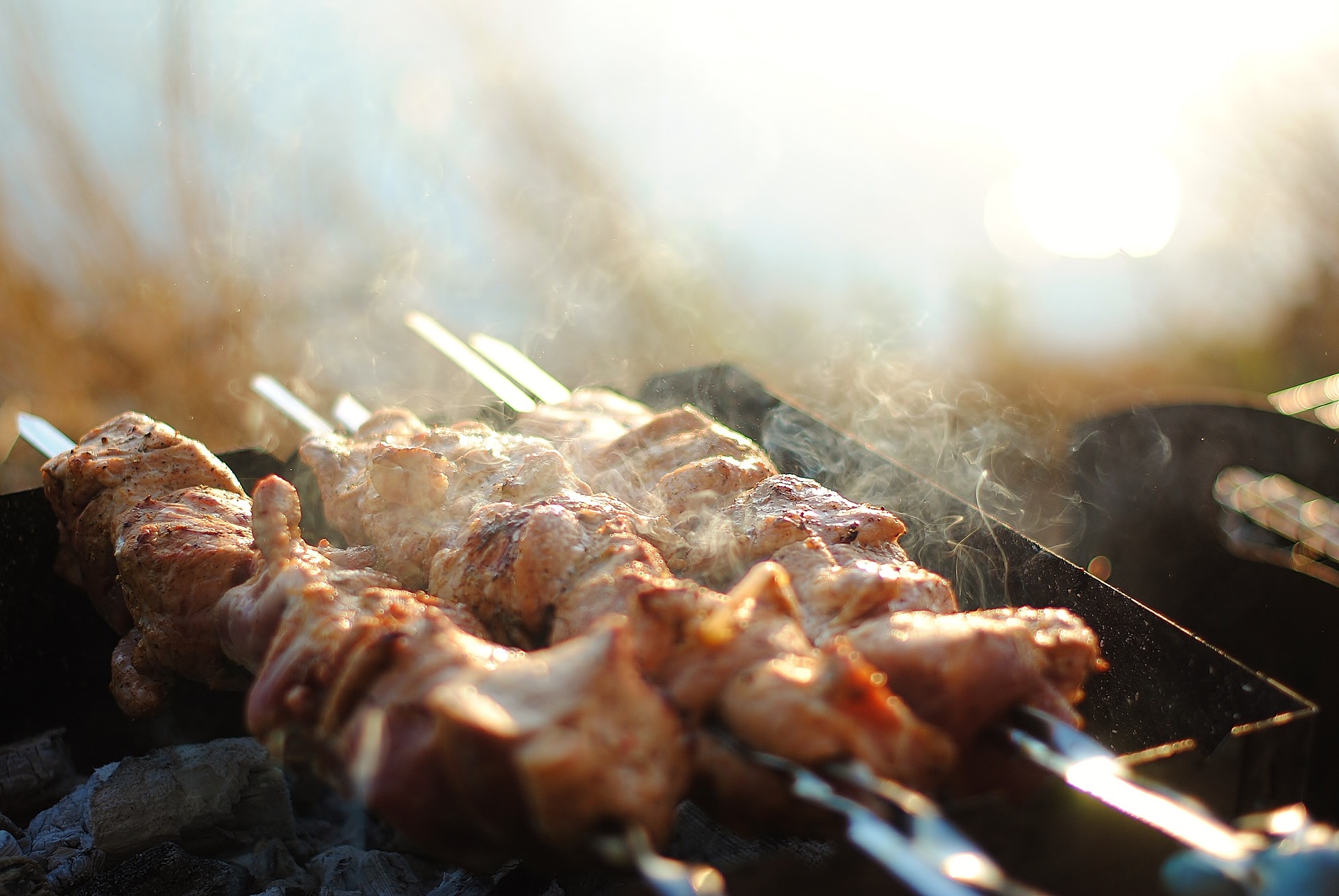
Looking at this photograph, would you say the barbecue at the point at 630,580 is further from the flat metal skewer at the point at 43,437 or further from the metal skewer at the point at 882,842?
the flat metal skewer at the point at 43,437

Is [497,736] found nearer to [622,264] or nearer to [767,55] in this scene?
[622,264]

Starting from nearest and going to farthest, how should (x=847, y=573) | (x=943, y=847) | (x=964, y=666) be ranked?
1. (x=943, y=847)
2. (x=964, y=666)
3. (x=847, y=573)

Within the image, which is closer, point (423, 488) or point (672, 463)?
point (423, 488)

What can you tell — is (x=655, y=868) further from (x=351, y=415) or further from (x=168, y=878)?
(x=351, y=415)

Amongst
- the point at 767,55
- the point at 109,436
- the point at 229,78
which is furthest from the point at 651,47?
the point at 109,436

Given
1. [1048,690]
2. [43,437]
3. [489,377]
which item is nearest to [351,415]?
[489,377]

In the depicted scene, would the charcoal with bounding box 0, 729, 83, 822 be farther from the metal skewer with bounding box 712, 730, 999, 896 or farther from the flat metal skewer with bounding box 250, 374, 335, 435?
the metal skewer with bounding box 712, 730, 999, 896

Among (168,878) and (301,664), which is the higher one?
(301,664)

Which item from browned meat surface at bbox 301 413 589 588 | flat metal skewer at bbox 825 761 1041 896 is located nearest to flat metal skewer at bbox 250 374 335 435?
browned meat surface at bbox 301 413 589 588
